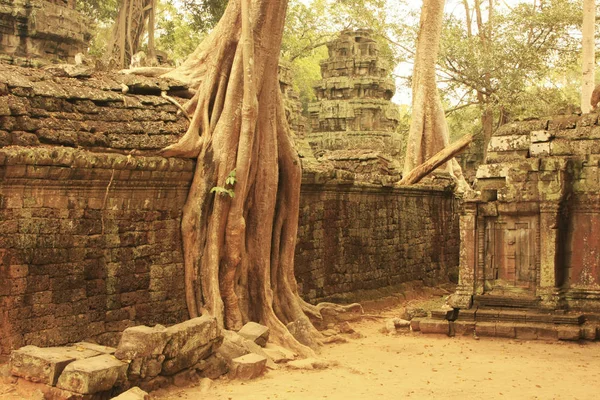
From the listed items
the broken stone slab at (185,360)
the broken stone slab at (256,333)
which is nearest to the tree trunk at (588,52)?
the broken stone slab at (256,333)

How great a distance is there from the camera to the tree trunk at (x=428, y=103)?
17.9m

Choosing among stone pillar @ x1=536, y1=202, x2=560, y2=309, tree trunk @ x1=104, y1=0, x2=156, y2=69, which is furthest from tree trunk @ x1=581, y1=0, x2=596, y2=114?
tree trunk @ x1=104, y1=0, x2=156, y2=69

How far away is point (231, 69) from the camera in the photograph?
30.2ft

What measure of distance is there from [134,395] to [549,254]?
632 cm

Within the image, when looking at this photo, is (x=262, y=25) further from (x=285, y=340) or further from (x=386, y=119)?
(x=386, y=119)

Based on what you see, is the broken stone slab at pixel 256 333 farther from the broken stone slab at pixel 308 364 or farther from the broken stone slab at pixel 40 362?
the broken stone slab at pixel 40 362

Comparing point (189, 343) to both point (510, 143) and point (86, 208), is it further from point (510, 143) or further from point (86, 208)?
point (510, 143)

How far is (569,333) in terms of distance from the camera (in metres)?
9.56

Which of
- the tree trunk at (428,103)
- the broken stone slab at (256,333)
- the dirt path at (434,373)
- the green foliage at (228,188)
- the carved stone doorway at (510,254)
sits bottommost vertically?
the dirt path at (434,373)

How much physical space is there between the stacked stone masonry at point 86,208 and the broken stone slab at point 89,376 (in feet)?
3.34

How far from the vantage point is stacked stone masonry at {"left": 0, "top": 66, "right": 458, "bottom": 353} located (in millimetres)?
6672

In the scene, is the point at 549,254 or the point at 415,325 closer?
the point at 549,254

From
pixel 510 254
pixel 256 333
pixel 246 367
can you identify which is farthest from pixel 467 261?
pixel 246 367

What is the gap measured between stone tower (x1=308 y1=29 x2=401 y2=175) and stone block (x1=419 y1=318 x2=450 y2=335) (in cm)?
1193
